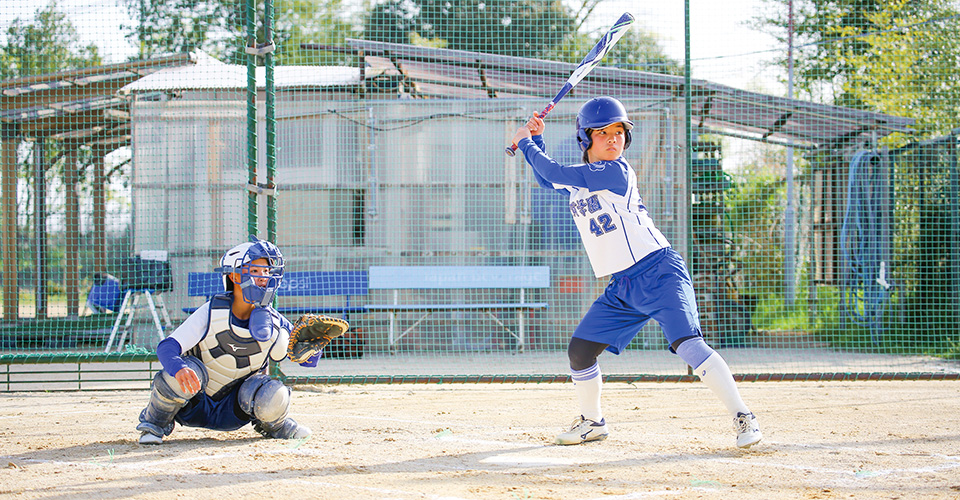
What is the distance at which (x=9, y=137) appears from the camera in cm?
1225

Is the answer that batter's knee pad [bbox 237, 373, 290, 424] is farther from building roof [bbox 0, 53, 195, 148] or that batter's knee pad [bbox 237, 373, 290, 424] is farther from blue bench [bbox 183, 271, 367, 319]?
building roof [bbox 0, 53, 195, 148]

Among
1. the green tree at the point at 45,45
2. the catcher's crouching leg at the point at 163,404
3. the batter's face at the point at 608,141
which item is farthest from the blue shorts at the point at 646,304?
the green tree at the point at 45,45

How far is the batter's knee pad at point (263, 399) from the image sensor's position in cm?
397

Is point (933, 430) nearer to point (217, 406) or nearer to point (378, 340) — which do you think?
point (217, 406)

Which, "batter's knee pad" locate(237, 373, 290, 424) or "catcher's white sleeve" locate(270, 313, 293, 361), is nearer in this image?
"batter's knee pad" locate(237, 373, 290, 424)

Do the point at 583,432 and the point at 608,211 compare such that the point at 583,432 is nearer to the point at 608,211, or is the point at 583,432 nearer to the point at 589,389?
the point at 589,389

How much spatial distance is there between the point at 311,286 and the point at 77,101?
4.49 m

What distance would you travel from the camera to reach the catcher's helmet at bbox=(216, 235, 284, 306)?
4.01m

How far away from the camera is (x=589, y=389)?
162 inches

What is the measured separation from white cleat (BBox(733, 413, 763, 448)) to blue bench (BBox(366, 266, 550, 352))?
252 inches

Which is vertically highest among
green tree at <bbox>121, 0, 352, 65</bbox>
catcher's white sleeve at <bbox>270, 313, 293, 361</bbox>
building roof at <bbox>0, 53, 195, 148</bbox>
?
green tree at <bbox>121, 0, 352, 65</bbox>

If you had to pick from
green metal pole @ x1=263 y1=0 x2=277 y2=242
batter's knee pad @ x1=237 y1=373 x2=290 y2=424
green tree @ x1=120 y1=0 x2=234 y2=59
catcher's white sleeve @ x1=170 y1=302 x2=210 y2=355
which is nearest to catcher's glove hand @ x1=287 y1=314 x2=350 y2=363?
batter's knee pad @ x1=237 y1=373 x2=290 y2=424

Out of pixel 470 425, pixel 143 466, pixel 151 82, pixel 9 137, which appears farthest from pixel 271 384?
pixel 9 137

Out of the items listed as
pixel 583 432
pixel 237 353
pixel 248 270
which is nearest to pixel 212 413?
pixel 237 353
